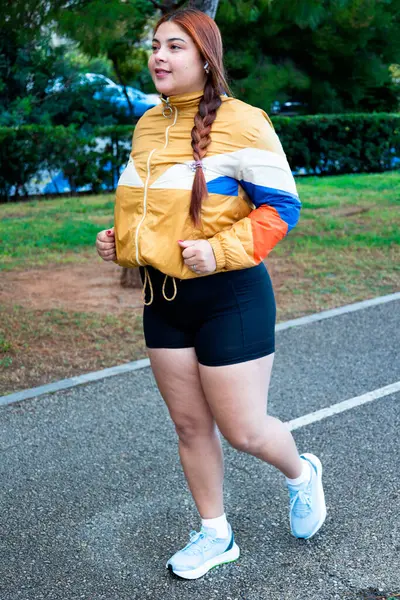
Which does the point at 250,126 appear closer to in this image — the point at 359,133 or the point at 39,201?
the point at 39,201

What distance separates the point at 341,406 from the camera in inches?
179

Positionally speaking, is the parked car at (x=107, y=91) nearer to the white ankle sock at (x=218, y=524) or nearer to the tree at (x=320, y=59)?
the tree at (x=320, y=59)

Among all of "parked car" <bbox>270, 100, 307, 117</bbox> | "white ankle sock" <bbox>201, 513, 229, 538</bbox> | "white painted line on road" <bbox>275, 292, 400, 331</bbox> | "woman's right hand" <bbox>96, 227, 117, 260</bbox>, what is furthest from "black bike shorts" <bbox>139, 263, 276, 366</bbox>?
"parked car" <bbox>270, 100, 307, 117</bbox>

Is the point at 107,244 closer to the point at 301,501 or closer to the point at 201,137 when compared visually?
the point at 201,137

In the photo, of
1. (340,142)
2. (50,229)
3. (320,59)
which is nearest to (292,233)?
(50,229)

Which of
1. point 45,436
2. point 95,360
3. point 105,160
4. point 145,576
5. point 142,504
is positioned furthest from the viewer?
point 105,160

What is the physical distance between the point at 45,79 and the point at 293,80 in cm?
658

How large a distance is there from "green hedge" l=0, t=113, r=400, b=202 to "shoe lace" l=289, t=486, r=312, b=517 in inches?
468

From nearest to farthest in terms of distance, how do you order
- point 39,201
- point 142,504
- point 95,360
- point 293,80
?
point 142,504 < point 95,360 < point 39,201 < point 293,80

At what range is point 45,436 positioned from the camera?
4258 mm

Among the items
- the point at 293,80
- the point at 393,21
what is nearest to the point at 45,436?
the point at 293,80

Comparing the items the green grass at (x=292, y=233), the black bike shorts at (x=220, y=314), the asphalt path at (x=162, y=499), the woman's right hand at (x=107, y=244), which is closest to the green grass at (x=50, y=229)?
the green grass at (x=292, y=233)

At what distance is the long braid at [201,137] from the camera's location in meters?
2.49

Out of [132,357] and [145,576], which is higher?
[145,576]
